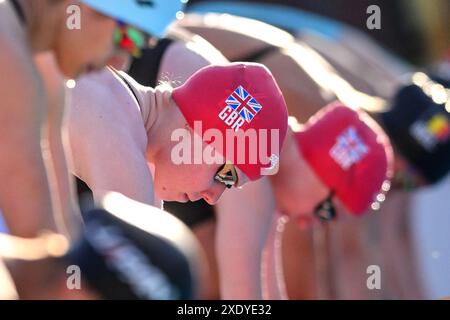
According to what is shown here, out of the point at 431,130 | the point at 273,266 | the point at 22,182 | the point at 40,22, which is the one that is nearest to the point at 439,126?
the point at 431,130

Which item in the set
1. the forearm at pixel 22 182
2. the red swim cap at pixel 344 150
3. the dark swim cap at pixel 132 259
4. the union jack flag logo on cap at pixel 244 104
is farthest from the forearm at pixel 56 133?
the red swim cap at pixel 344 150

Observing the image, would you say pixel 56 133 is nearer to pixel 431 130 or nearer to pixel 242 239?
pixel 242 239

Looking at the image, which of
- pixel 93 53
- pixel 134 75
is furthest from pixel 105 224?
pixel 134 75

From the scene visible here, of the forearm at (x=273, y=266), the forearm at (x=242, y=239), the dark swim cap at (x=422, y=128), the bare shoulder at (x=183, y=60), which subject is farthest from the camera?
the dark swim cap at (x=422, y=128)

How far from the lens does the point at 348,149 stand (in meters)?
3.03

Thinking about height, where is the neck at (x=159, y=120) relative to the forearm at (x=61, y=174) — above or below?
above

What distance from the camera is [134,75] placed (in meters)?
2.62

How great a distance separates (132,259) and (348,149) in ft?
5.71

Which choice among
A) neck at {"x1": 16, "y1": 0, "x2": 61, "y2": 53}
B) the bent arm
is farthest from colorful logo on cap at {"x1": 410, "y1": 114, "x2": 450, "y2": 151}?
neck at {"x1": 16, "y1": 0, "x2": 61, "y2": 53}

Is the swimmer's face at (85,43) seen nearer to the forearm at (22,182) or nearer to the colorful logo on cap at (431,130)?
the forearm at (22,182)

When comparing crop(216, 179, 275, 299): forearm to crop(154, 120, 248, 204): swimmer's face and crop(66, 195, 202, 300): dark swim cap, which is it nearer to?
crop(154, 120, 248, 204): swimmer's face

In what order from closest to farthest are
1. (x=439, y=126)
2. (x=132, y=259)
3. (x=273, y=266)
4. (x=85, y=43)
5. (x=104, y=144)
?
1. (x=132, y=259)
2. (x=85, y=43)
3. (x=104, y=144)
4. (x=273, y=266)
5. (x=439, y=126)

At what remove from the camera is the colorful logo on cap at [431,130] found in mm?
3609
